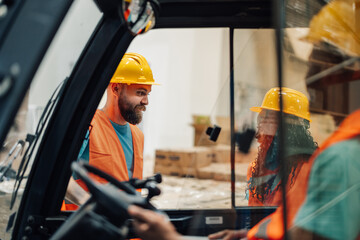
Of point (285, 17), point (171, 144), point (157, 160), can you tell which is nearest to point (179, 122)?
point (171, 144)

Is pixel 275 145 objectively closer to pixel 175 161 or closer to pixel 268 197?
pixel 268 197

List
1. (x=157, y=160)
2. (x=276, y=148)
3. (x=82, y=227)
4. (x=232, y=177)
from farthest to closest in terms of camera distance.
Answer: (x=157, y=160)
(x=232, y=177)
(x=276, y=148)
(x=82, y=227)

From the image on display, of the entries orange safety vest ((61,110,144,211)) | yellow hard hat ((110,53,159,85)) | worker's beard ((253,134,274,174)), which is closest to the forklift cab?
worker's beard ((253,134,274,174))

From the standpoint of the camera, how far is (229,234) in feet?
5.04

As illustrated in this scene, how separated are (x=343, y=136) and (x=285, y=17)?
0.43 m

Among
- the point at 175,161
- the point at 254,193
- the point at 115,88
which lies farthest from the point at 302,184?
the point at 175,161

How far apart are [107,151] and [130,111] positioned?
1.25ft

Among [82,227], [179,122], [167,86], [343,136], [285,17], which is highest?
[167,86]

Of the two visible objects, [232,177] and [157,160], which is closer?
[232,177]

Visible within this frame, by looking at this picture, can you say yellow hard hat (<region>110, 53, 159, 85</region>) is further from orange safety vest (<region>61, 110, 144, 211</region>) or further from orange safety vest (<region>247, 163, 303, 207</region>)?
orange safety vest (<region>247, 163, 303, 207</region>)

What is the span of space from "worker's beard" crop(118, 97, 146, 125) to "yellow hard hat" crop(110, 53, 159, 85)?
17 centimetres

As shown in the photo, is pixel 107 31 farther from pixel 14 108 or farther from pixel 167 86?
pixel 167 86

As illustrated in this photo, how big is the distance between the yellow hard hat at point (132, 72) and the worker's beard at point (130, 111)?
6.8 inches

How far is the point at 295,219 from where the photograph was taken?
3.28ft
